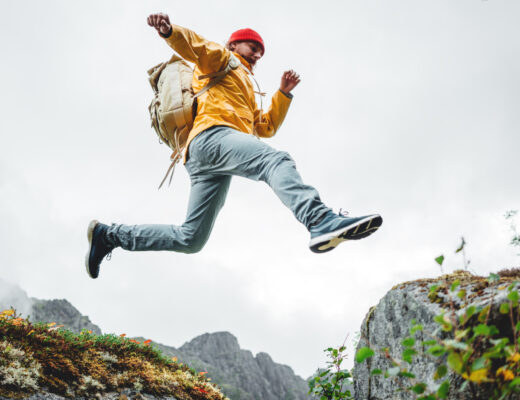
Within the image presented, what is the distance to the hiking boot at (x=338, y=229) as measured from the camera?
2903 millimetres

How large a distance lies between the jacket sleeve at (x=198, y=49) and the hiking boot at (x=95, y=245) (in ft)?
8.27

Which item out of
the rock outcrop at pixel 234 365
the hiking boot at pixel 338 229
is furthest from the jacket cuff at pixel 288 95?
the rock outcrop at pixel 234 365

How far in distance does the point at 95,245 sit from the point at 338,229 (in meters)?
3.65

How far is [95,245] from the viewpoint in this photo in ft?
17.2

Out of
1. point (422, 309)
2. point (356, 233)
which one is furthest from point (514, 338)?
point (356, 233)

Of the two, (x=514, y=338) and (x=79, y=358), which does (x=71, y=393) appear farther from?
(x=514, y=338)

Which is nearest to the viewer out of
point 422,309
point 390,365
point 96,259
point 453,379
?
point 453,379

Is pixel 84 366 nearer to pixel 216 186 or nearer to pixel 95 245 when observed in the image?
pixel 95 245

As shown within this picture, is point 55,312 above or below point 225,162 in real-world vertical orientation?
above

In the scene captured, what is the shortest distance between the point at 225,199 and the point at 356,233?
91.9 inches

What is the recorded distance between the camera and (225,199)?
495cm

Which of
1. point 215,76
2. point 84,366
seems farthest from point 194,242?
point 215,76

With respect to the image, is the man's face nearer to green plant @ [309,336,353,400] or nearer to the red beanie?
the red beanie

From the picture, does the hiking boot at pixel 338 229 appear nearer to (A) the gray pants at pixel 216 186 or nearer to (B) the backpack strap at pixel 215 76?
(A) the gray pants at pixel 216 186
